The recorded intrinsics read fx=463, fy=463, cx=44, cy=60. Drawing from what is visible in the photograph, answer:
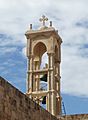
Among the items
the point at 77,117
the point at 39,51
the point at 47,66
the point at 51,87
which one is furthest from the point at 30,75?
the point at 77,117

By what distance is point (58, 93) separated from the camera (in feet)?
111

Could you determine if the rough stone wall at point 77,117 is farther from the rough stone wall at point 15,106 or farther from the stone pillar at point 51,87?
the stone pillar at point 51,87

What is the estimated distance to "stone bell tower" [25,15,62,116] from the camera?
32.9 metres

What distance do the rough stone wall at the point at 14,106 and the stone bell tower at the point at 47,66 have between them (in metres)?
19.5

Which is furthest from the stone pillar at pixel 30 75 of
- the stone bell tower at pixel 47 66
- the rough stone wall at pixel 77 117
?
the rough stone wall at pixel 77 117

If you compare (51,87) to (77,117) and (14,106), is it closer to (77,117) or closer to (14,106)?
(77,117)

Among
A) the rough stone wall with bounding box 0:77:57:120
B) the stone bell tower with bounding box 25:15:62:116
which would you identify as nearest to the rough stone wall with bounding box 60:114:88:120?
the rough stone wall with bounding box 0:77:57:120

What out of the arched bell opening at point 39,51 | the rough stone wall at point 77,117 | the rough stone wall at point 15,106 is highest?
the arched bell opening at point 39,51

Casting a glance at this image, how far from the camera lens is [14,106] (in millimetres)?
11586

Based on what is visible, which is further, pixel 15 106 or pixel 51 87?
pixel 51 87

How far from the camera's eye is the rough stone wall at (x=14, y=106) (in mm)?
11009

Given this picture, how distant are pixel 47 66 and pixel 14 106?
22.0 m

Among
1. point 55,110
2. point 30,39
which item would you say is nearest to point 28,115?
point 55,110

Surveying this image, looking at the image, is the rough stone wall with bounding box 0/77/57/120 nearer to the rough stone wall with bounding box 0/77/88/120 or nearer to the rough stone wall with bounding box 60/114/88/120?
the rough stone wall with bounding box 0/77/88/120
